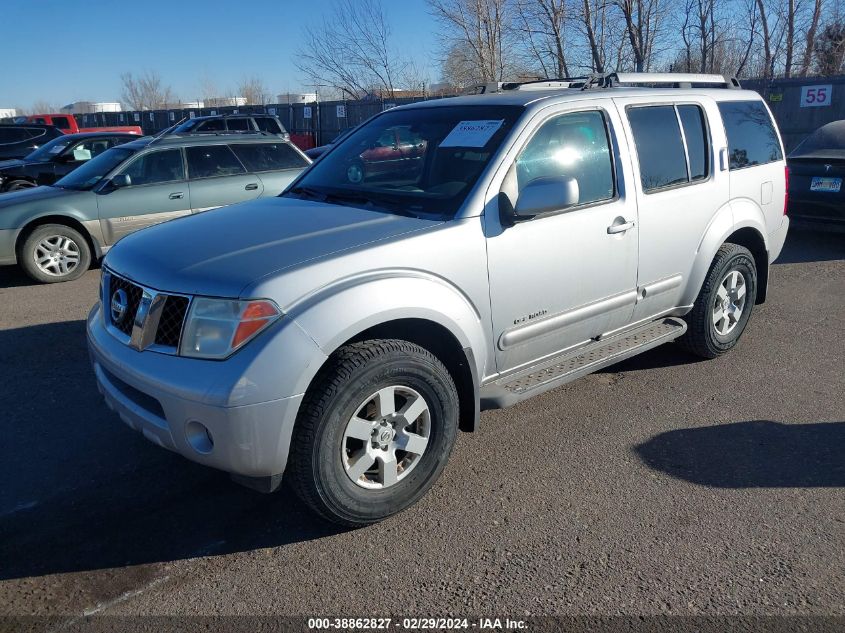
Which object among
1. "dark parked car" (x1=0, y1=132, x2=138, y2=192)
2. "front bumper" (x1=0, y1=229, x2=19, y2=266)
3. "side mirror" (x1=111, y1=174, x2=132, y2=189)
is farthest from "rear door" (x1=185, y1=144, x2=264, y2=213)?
"dark parked car" (x1=0, y1=132, x2=138, y2=192)

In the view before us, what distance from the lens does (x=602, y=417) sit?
4.48 metres

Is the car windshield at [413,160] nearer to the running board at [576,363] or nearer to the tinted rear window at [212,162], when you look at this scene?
the running board at [576,363]

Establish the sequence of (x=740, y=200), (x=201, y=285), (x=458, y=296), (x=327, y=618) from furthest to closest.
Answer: (x=740, y=200) < (x=458, y=296) < (x=201, y=285) < (x=327, y=618)

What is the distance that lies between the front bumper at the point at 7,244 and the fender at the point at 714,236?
7102 mm

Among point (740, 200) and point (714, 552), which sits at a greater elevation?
point (740, 200)

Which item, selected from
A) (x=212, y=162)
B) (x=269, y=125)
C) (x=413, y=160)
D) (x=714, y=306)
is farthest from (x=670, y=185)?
(x=269, y=125)

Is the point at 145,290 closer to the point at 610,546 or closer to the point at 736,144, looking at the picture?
the point at 610,546

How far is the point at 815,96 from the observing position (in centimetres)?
1539

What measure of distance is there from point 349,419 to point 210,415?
0.60m

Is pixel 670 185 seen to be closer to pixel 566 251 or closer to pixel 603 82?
pixel 603 82

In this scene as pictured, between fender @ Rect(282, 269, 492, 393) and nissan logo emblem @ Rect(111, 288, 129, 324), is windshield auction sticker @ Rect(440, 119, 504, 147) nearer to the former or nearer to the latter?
fender @ Rect(282, 269, 492, 393)

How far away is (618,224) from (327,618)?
2685 millimetres

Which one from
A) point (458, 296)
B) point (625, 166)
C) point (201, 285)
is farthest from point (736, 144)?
point (201, 285)

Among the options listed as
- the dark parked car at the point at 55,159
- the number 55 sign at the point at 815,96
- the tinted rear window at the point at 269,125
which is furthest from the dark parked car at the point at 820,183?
the tinted rear window at the point at 269,125
